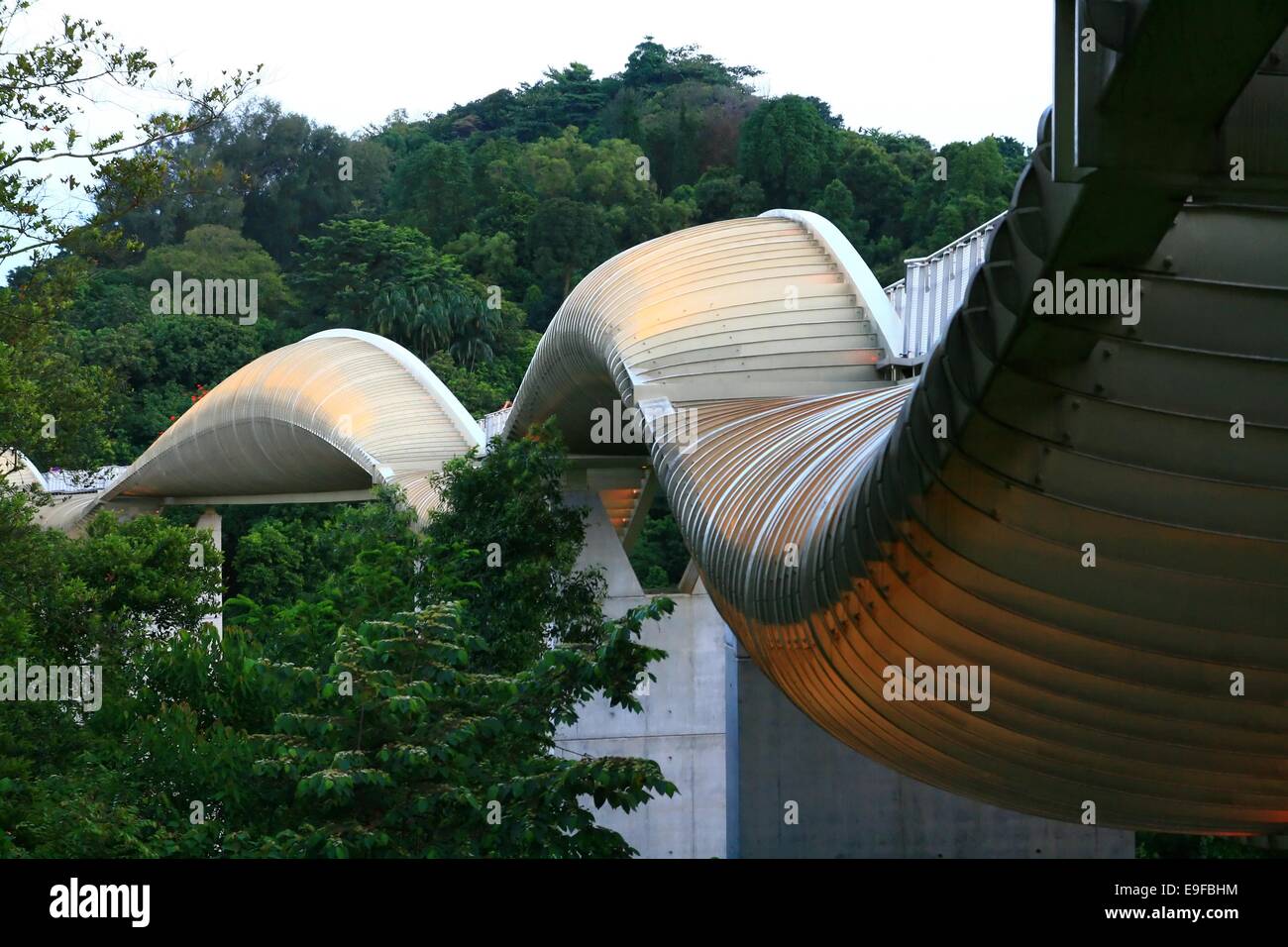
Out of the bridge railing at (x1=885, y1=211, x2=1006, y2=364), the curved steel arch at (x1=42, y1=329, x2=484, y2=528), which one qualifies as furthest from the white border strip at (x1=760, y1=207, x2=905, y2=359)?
the curved steel arch at (x1=42, y1=329, x2=484, y2=528)

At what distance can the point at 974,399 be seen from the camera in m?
5.39

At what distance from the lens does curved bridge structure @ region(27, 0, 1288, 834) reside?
3.86 m

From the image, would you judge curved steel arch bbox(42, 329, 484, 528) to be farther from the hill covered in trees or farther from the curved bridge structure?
the hill covered in trees

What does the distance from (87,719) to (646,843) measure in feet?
26.2

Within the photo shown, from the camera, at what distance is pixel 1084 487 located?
20.1ft

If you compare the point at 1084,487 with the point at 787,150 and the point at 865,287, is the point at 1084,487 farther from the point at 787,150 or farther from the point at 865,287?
the point at 787,150

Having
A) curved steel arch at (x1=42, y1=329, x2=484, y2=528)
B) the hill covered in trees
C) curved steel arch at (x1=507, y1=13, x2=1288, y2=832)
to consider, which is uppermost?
the hill covered in trees

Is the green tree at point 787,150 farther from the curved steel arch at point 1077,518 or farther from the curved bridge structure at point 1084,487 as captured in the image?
the curved steel arch at point 1077,518

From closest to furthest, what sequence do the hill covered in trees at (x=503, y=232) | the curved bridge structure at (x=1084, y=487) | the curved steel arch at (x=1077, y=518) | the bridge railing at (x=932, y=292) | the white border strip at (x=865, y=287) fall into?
the curved bridge structure at (x=1084, y=487)
the curved steel arch at (x=1077, y=518)
the bridge railing at (x=932, y=292)
the white border strip at (x=865, y=287)
the hill covered in trees at (x=503, y=232)

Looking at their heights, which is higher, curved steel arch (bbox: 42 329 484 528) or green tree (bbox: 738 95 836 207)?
green tree (bbox: 738 95 836 207)

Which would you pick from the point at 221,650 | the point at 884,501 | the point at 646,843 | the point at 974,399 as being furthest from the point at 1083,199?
the point at 646,843

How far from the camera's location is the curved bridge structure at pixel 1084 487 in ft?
12.6

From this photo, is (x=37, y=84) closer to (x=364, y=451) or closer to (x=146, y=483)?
(x=364, y=451)

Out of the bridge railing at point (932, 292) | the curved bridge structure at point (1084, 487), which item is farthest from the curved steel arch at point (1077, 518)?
the bridge railing at point (932, 292)
